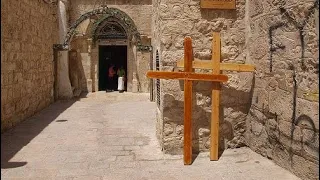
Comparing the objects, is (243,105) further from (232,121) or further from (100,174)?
(100,174)

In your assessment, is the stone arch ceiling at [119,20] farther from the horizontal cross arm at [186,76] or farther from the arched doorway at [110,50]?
the horizontal cross arm at [186,76]

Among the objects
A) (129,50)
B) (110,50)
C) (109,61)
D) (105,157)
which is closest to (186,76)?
(105,157)

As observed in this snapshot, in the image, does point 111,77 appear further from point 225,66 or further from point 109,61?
point 225,66

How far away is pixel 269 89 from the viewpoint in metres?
4.37

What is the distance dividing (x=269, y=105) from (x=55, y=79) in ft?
29.4

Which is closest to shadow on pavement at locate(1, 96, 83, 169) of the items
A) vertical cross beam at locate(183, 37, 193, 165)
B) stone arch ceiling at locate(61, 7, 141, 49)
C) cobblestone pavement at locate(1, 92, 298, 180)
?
cobblestone pavement at locate(1, 92, 298, 180)

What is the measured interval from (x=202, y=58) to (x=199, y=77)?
54cm

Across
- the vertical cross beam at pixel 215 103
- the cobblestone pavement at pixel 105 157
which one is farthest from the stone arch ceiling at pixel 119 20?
the vertical cross beam at pixel 215 103

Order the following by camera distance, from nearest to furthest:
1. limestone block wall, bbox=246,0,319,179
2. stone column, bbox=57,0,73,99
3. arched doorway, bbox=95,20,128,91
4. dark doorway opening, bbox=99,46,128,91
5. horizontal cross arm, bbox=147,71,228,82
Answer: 1. limestone block wall, bbox=246,0,319,179
2. horizontal cross arm, bbox=147,71,228,82
3. stone column, bbox=57,0,73,99
4. arched doorway, bbox=95,20,128,91
5. dark doorway opening, bbox=99,46,128,91

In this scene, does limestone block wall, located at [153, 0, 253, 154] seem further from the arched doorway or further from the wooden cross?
the arched doorway

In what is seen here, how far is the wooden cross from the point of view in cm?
427

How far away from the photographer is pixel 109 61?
16109mm

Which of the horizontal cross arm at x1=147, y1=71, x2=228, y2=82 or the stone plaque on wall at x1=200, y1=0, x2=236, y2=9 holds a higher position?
the stone plaque on wall at x1=200, y1=0, x2=236, y2=9

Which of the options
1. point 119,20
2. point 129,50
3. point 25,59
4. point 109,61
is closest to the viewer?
point 25,59
